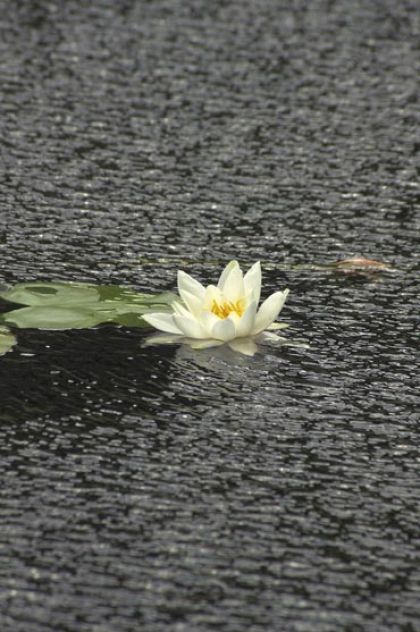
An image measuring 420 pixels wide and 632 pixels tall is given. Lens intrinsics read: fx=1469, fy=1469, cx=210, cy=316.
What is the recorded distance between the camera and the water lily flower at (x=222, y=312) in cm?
291

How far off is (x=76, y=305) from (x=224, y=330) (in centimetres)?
35

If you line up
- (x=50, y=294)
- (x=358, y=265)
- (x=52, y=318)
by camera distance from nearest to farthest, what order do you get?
1. (x=52, y=318)
2. (x=50, y=294)
3. (x=358, y=265)

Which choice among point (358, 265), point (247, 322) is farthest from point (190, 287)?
point (358, 265)

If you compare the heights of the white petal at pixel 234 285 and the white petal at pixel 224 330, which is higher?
the white petal at pixel 234 285

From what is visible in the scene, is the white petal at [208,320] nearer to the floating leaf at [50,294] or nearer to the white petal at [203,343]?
the white petal at [203,343]

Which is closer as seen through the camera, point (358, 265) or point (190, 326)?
point (190, 326)

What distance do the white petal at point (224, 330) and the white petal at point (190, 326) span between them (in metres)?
0.02

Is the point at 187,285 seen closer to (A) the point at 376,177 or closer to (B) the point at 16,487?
(B) the point at 16,487

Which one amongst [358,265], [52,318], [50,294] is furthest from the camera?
[358,265]

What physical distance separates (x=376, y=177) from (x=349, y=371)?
139 cm

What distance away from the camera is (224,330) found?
291 centimetres

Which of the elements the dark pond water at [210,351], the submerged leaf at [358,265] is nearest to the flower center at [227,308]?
the dark pond water at [210,351]

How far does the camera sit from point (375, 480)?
2393 mm

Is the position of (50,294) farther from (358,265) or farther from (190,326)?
(358,265)
